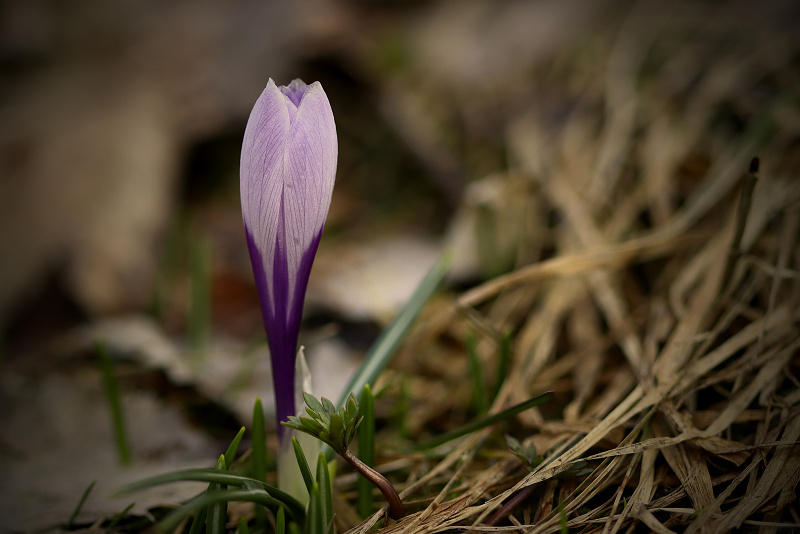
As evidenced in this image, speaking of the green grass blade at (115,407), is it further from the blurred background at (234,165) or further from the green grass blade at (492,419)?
the green grass blade at (492,419)

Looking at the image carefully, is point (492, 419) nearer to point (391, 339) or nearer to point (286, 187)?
point (391, 339)

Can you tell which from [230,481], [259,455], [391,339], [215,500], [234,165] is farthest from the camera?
[234,165]

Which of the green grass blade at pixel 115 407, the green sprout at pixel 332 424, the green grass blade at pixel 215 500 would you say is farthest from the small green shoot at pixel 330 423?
the green grass blade at pixel 115 407

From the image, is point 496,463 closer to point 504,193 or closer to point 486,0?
point 504,193

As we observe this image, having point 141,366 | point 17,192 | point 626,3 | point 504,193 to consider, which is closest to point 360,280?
point 504,193

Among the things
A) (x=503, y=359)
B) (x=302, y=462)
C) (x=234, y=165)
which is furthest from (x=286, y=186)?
(x=234, y=165)

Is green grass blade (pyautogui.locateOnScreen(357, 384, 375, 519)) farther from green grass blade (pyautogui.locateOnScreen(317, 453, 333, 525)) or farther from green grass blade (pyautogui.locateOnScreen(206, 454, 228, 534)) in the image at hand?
green grass blade (pyautogui.locateOnScreen(206, 454, 228, 534))
